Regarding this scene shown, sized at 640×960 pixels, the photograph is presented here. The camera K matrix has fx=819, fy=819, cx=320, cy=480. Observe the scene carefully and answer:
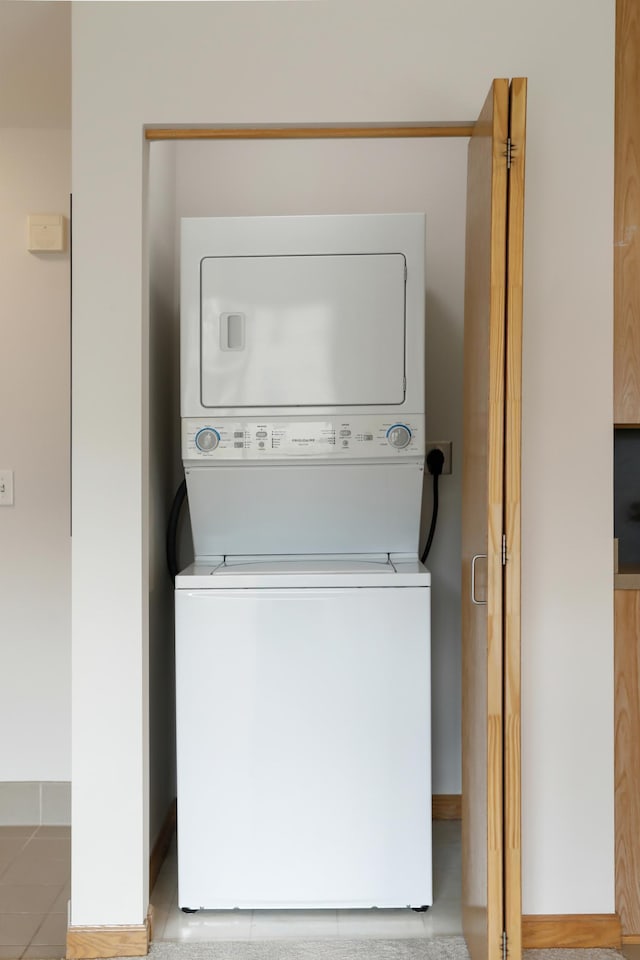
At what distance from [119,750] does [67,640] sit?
3.24 ft

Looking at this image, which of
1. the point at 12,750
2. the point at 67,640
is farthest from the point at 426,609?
the point at 12,750

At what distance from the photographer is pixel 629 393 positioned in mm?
2260

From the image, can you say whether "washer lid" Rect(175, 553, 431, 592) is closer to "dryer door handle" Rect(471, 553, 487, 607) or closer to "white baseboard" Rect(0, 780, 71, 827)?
"dryer door handle" Rect(471, 553, 487, 607)

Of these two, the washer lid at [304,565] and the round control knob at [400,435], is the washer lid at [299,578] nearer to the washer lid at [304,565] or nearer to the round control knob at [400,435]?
the washer lid at [304,565]

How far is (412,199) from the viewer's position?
298 centimetres

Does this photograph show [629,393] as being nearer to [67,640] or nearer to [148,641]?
[148,641]

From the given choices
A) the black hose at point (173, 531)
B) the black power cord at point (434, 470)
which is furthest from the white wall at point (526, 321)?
the black power cord at point (434, 470)

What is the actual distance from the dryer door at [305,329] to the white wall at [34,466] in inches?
35.5

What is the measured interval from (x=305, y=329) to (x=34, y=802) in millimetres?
1993

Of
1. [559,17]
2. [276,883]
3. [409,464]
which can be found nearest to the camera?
[559,17]

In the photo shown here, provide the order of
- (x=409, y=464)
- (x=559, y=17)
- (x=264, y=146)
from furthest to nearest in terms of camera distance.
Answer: (x=264, y=146) → (x=409, y=464) → (x=559, y=17)

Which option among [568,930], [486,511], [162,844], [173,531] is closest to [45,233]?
[173,531]

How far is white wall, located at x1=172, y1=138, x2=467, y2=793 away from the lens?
2957 mm

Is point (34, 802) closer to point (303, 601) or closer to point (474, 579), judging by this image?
point (303, 601)
